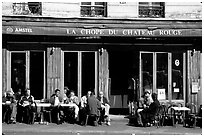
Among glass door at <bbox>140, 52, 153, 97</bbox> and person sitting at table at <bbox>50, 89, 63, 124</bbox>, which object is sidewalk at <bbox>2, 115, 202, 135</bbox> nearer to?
person sitting at table at <bbox>50, 89, 63, 124</bbox>

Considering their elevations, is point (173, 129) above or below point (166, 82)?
below

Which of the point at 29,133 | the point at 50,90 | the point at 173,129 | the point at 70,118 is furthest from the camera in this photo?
the point at 50,90

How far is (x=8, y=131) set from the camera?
1286 centimetres

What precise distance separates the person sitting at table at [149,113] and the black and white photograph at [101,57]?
61cm

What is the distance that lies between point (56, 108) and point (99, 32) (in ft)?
10.5

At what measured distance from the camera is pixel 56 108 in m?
14.4

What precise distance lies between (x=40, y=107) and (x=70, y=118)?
1175 millimetres

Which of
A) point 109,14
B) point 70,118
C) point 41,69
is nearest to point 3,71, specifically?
point 41,69

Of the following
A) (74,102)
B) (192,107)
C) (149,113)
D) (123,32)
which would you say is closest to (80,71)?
(74,102)

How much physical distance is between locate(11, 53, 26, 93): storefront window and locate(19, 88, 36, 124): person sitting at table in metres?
1.41

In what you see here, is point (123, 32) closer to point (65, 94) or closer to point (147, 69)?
point (147, 69)

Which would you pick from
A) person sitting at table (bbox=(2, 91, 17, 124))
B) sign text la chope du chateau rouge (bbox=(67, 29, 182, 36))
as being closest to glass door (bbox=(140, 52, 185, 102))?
sign text la chope du chateau rouge (bbox=(67, 29, 182, 36))

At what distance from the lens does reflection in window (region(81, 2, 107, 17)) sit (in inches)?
625

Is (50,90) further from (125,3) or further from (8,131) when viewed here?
(125,3)
